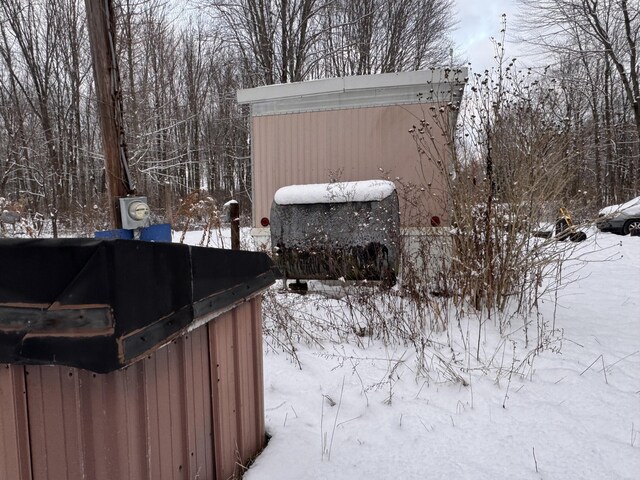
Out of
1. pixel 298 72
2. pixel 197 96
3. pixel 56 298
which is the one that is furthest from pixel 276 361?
pixel 197 96

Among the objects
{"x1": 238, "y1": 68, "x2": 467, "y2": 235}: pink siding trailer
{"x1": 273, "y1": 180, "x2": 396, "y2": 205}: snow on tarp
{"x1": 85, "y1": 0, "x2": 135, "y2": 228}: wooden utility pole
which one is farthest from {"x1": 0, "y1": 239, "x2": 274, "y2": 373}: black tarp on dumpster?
{"x1": 238, "y1": 68, "x2": 467, "y2": 235}: pink siding trailer

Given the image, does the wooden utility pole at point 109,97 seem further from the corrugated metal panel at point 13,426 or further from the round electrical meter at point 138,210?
the corrugated metal panel at point 13,426

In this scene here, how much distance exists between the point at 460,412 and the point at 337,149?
4782 mm

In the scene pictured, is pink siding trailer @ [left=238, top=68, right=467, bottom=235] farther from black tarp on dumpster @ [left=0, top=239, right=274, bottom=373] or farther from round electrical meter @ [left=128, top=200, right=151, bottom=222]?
black tarp on dumpster @ [left=0, top=239, right=274, bottom=373]

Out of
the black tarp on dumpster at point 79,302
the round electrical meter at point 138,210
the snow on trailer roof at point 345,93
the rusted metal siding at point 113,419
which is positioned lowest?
the rusted metal siding at point 113,419

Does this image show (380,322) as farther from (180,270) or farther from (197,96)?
(197,96)

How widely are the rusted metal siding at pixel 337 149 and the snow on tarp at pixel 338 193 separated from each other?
0.80 m

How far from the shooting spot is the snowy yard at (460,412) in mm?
1980

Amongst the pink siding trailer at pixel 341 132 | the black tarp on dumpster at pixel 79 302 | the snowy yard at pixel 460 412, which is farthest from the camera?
the pink siding trailer at pixel 341 132

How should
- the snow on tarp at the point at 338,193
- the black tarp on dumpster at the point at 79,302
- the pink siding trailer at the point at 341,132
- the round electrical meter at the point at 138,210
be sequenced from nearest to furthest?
1. the black tarp on dumpster at the point at 79,302
2. the round electrical meter at the point at 138,210
3. the snow on tarp at the point at 338,193
4. the pink siding trailer at the point at 341,132

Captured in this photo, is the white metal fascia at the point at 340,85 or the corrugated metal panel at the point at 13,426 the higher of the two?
the white metal fascia at the point at 340,85

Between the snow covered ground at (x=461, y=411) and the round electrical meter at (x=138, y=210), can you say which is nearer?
the snow covered ground at (x=461, y=411)

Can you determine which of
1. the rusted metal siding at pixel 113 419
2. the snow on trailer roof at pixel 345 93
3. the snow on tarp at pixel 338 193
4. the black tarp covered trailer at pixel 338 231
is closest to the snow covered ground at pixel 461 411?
the rusted metal siding at pixel 113 419

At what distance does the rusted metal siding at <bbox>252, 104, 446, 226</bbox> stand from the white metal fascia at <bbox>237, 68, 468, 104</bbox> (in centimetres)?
30
